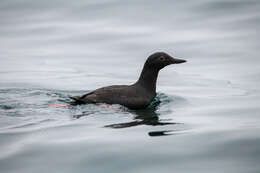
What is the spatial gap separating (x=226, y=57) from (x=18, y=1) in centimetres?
1004

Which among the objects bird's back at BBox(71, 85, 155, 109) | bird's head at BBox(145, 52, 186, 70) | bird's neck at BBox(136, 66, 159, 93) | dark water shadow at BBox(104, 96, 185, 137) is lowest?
dark water shadow at BBox(104, 96, 185, 137)

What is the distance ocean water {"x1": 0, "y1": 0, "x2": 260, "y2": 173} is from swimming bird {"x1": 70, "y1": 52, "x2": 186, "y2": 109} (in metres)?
0.21

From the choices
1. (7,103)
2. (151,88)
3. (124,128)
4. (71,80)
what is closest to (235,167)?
(124,128)

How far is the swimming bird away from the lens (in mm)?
11094

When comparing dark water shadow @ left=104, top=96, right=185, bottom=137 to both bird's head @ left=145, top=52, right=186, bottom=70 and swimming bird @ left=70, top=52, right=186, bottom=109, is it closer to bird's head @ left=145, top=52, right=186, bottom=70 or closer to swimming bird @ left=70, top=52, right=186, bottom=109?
swimming bird @ left=70, top=52, right=186, bottom=109

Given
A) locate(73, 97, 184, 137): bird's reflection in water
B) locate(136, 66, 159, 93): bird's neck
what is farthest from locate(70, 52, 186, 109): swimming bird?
locate(73, 97, 184, 137): bird's reflection in water

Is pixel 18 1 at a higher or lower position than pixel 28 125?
higher

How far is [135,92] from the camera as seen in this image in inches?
449

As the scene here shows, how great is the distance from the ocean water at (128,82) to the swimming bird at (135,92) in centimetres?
21

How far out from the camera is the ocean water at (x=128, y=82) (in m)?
7.90

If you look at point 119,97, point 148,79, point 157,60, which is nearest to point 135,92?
point 119,97

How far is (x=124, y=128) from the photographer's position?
9.42 meters

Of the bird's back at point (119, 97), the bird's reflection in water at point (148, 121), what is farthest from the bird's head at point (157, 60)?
the bird's reflection in water at point (148, 121)

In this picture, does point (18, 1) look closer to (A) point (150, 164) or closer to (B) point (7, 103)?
(B) point (7, 103)
